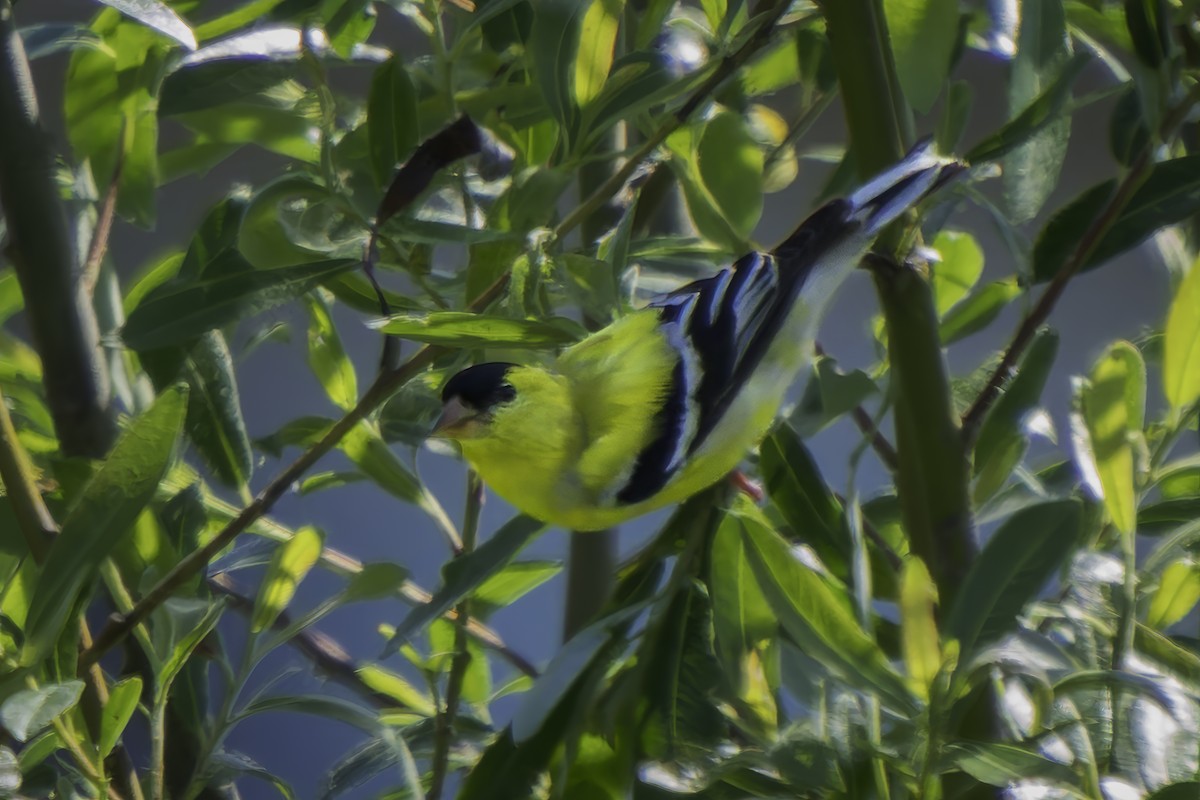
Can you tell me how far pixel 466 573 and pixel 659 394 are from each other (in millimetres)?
311

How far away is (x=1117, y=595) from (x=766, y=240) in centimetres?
135

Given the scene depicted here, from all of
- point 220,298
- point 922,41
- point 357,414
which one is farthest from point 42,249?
point 922,41

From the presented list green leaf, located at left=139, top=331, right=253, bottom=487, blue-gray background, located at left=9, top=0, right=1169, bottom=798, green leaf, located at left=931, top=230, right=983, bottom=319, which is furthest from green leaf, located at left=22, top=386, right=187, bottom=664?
blue-gray background, located at left=9, top=0, right=1169, bottom=798

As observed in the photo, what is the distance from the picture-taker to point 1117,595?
19.7 inches

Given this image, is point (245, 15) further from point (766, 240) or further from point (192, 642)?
point (766, 240)

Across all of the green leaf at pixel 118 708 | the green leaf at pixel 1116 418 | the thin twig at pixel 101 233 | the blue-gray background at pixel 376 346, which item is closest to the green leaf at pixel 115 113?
the thin twig at pixel 101 233

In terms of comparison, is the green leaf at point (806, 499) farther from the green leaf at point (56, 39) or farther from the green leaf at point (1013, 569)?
the green leaf at point (56, 39)

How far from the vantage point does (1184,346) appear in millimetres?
490

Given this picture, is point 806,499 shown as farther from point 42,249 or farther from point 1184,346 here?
point 42,249

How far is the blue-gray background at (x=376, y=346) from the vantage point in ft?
5.72

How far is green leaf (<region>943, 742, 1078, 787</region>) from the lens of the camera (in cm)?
40

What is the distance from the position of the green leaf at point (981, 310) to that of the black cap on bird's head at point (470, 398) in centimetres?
28

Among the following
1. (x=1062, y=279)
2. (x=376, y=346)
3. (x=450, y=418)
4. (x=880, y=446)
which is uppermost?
(x=1062, y=279)

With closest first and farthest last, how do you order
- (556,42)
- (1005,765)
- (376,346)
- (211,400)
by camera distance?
(1005,765), (556,42), (211,400), (376,346)
